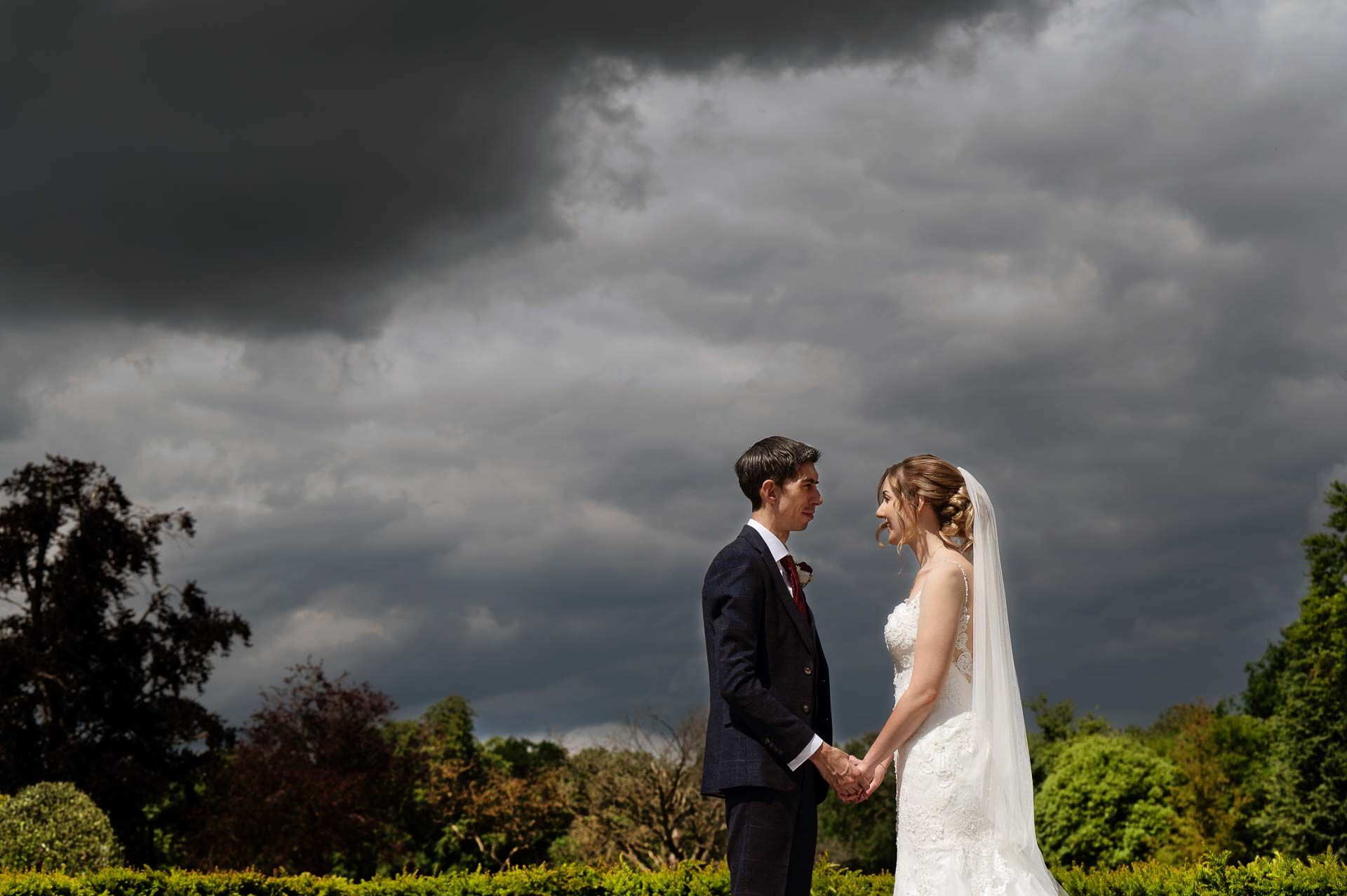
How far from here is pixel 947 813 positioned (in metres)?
5.75

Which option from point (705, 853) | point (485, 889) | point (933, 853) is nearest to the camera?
point (933, 853)

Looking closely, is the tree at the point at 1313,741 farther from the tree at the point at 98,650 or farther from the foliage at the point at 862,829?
the tree at the point at 98,650

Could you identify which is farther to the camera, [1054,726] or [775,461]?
[1054,726]

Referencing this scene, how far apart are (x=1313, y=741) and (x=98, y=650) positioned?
27657 mm

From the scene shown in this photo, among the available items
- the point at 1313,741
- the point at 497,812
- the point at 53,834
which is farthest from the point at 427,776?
the point at 1313,741

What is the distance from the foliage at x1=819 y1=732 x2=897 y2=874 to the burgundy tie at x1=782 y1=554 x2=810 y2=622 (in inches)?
1356

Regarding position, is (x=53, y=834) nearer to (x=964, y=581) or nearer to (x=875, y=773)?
(x=875, y=773)

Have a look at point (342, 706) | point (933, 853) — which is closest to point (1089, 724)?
point (342, 706)

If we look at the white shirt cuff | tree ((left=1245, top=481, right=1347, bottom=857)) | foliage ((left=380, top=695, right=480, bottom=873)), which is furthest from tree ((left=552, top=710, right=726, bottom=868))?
the white shirt cuff

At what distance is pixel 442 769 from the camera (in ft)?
106

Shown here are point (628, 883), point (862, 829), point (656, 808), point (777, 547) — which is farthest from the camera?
point (862, 829)

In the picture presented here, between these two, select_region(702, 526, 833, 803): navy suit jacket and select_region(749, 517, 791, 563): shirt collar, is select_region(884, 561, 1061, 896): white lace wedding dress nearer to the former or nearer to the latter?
select_region(702, 526, 833, 803): navy suit jacket

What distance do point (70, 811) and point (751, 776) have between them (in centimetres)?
1536

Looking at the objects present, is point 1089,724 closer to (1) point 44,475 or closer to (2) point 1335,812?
(2) point 1335,812
